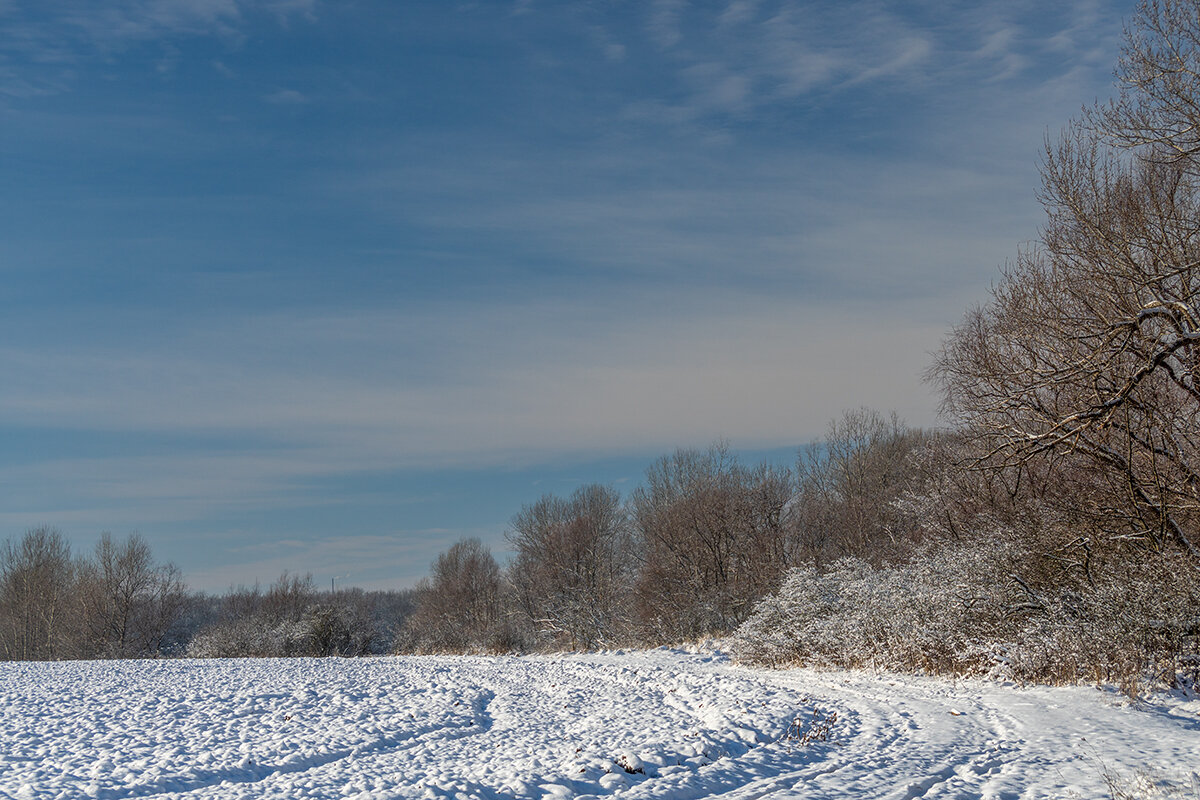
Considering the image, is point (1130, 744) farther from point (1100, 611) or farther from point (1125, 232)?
point (1125, 232)

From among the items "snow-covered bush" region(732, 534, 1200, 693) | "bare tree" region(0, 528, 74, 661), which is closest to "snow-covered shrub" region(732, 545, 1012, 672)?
"snow-covered bush" region(732, 534, 1200, 693)

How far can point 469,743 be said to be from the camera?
10727mm

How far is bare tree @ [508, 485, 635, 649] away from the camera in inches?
1732

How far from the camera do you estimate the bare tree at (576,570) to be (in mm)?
44000

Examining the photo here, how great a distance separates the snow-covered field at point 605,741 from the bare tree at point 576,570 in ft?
86.9

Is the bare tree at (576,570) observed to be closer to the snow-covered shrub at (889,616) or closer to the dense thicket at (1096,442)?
the snow-covered shrub at (889,616)

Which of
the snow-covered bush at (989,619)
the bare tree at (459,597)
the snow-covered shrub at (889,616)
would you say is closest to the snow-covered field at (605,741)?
the snow-covered bush at (989,619)

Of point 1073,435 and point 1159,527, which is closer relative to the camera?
point 1073,435

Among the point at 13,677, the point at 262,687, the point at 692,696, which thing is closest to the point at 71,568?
the point at 13,677

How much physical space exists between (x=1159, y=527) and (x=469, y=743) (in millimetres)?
11127

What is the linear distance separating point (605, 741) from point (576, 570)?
132 ft

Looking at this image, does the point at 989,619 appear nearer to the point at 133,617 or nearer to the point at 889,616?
the point at 889,616

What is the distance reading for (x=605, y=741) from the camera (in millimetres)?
10070

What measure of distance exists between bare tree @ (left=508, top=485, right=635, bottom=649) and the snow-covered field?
26.5m
